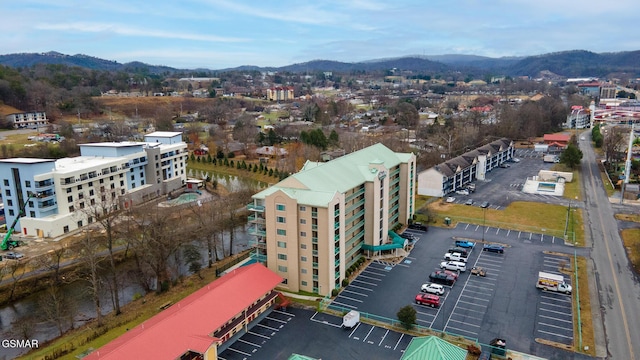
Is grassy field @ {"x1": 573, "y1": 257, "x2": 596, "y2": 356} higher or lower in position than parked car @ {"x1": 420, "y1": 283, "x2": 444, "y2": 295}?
lower

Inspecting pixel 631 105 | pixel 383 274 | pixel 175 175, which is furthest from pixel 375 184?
pixel 631 105

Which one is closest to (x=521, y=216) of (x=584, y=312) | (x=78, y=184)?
(x=584, y=312)

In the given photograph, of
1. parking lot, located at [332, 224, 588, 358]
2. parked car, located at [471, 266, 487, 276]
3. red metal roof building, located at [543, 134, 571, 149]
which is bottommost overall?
parking lot, located at [332, 224, 588, 358]

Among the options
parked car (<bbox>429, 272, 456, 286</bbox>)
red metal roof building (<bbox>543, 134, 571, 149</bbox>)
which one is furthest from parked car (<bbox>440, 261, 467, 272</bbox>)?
red metal roof building (<bbox>543, 134, 571, 149</bbox>)

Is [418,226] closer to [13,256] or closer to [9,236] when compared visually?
[13,256]

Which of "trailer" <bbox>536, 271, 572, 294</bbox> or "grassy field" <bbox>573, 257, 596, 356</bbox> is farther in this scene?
"trailer" <bbox>536, 271, 572, 294</bbox>

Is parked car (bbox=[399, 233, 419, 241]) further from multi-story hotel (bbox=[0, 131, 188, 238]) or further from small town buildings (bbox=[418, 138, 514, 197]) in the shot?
multi-story hotel (bbox=[0, 131, 188, 238])

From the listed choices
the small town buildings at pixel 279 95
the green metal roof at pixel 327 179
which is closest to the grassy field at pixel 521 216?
the green metal roof at pixel 327 179
